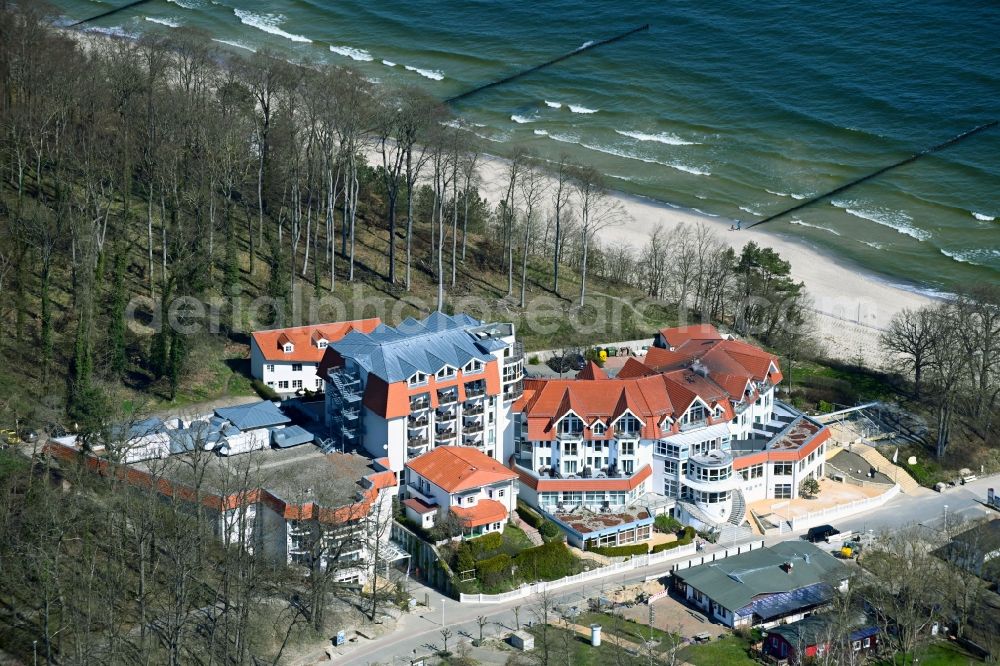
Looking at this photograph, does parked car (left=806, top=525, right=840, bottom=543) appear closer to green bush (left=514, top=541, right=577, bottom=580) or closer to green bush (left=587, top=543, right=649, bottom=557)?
green bush (left=587, top=543, right=649, bottom=557)

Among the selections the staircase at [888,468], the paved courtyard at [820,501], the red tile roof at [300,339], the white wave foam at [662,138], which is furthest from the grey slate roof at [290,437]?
the white wave foam at [662,138]

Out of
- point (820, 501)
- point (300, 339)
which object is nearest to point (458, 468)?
point (300, 339)

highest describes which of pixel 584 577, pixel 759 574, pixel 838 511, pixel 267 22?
pixel 267 22

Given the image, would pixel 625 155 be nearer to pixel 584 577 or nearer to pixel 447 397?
pixel 447 397

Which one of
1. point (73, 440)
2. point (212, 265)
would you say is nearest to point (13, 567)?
point (73, 440)

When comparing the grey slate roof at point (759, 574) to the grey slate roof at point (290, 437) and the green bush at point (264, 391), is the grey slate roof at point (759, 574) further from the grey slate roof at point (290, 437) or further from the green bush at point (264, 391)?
the green bush at point (264, 391)

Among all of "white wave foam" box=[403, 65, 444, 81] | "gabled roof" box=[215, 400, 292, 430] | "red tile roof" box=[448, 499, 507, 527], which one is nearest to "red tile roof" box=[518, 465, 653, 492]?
"red tile roof" box=[448, 499, 507, 527]

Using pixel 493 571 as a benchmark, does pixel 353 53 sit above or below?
above
